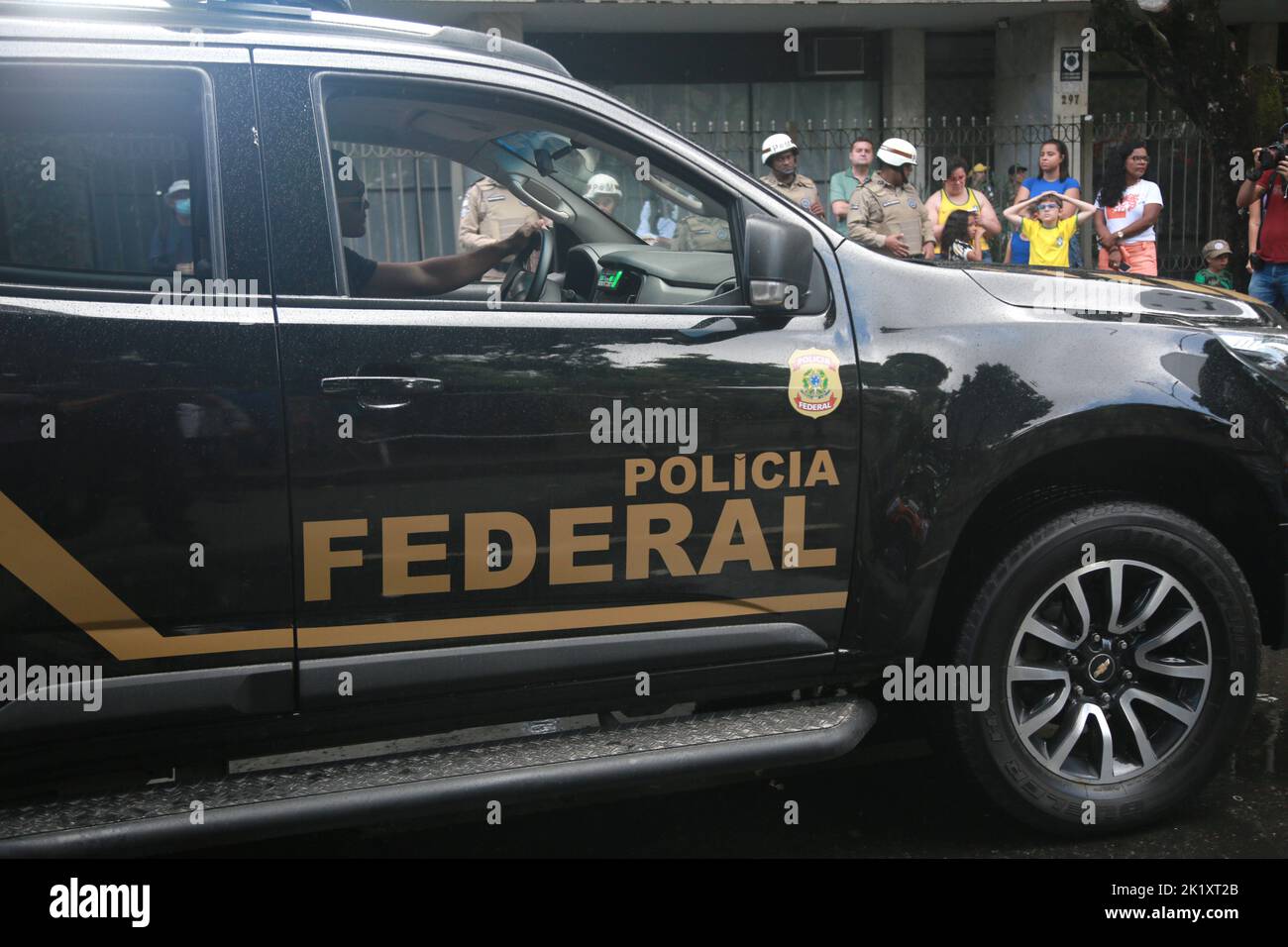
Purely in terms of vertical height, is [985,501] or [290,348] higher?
[290,348]

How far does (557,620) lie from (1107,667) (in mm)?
1373

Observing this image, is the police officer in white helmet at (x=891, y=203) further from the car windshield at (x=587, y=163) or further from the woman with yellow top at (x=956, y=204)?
the car windshield at (x=587, y=163)

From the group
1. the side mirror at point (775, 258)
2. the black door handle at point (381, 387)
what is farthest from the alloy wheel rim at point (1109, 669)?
the black door handle at point (381, 387)

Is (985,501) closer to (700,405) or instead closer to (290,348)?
(700,405)

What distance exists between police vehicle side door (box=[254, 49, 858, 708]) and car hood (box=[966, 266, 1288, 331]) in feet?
1.52

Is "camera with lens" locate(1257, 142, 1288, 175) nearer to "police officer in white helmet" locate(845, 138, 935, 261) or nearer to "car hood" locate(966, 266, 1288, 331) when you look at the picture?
"police officer in white helmet" locate(845, 138, 935, 261)

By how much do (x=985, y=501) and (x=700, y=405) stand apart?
79cm

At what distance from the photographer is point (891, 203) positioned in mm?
9305

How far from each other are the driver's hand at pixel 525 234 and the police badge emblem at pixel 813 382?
1.20 meters

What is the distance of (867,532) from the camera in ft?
10.3

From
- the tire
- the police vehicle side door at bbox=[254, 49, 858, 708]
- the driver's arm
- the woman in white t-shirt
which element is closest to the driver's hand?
the driver's arm

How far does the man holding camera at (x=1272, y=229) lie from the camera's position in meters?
8.75

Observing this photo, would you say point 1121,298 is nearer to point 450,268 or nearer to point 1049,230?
point 450,268

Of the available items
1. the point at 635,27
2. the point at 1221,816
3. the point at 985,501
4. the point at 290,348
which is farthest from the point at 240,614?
the point at 635,27
